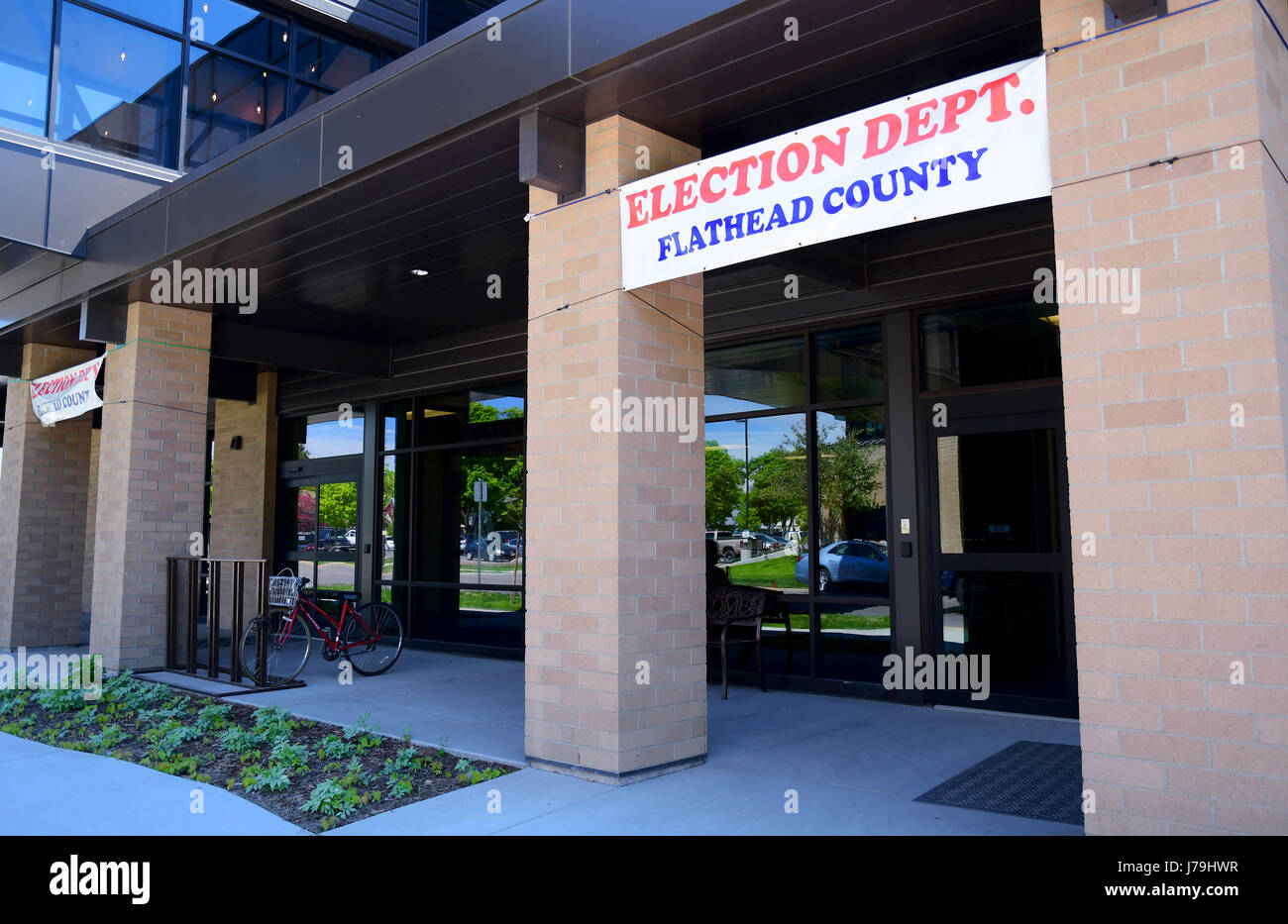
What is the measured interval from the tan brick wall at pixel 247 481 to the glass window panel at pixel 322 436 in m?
0.22

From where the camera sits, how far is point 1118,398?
311 cm

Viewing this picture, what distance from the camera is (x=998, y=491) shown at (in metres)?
6.43

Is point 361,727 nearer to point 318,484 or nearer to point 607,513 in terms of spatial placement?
point 607,513

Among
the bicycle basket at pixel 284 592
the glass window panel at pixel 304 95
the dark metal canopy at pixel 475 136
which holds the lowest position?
the bicycle basket at pixel 284 592

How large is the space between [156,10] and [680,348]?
29.6 ft

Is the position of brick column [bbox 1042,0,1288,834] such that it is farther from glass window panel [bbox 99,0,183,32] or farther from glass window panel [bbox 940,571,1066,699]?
glass window panel [bbox 99,0,183,32]

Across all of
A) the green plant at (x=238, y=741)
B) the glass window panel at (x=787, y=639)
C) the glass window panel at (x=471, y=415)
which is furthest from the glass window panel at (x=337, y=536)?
the glass window panel at (x=787, y=639)

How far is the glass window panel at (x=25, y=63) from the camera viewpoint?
896 centimetres

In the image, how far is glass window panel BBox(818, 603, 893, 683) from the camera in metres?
6.89

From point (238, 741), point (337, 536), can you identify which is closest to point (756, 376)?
point (238, 741)

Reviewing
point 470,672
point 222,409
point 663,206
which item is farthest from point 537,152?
point 222,409

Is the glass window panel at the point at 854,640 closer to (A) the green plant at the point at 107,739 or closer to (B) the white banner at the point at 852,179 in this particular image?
(B) the white banner at the point at 852,179
